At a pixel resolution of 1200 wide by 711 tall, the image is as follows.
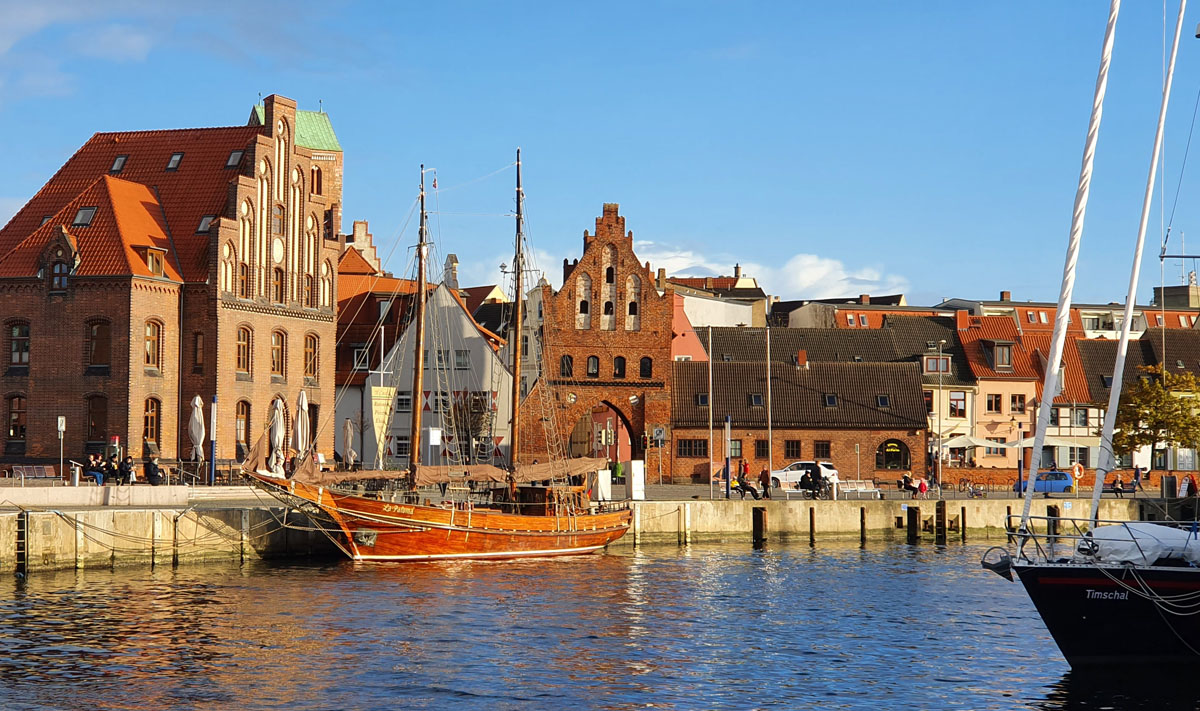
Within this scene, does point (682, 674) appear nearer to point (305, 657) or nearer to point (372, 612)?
point (305, 657)

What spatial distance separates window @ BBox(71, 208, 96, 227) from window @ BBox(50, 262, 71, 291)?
2518 mm

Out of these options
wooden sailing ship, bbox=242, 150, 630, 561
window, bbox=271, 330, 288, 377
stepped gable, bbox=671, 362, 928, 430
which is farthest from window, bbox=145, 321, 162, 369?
stepped gable, bbox=671, 362, 928, 430

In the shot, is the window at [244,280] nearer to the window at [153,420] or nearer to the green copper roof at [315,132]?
the window at [153,420]

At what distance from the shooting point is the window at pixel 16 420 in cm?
6272

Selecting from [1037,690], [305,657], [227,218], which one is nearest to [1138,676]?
[1037,690]

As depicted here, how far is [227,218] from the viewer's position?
65.6 m

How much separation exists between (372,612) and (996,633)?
643 inches

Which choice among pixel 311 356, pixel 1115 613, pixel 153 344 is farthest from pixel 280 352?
pixel 1115 613

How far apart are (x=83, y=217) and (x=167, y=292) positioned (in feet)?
16.9

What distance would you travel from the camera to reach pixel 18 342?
63.2 m

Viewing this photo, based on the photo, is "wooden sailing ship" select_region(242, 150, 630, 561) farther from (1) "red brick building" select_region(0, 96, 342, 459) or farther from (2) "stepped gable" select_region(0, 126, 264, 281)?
(2) "stepped gable" select_region(0, 126, 264, 281)

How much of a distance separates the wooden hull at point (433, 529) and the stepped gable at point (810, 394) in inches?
964

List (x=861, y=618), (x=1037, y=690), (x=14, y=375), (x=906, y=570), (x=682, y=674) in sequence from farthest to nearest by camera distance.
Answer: (x=14, y=375) → (x=906, y=570) → (x=861, y=618) → (x=682, y=674) → (x=1037, y=690)

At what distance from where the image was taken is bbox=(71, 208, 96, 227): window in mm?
64250
